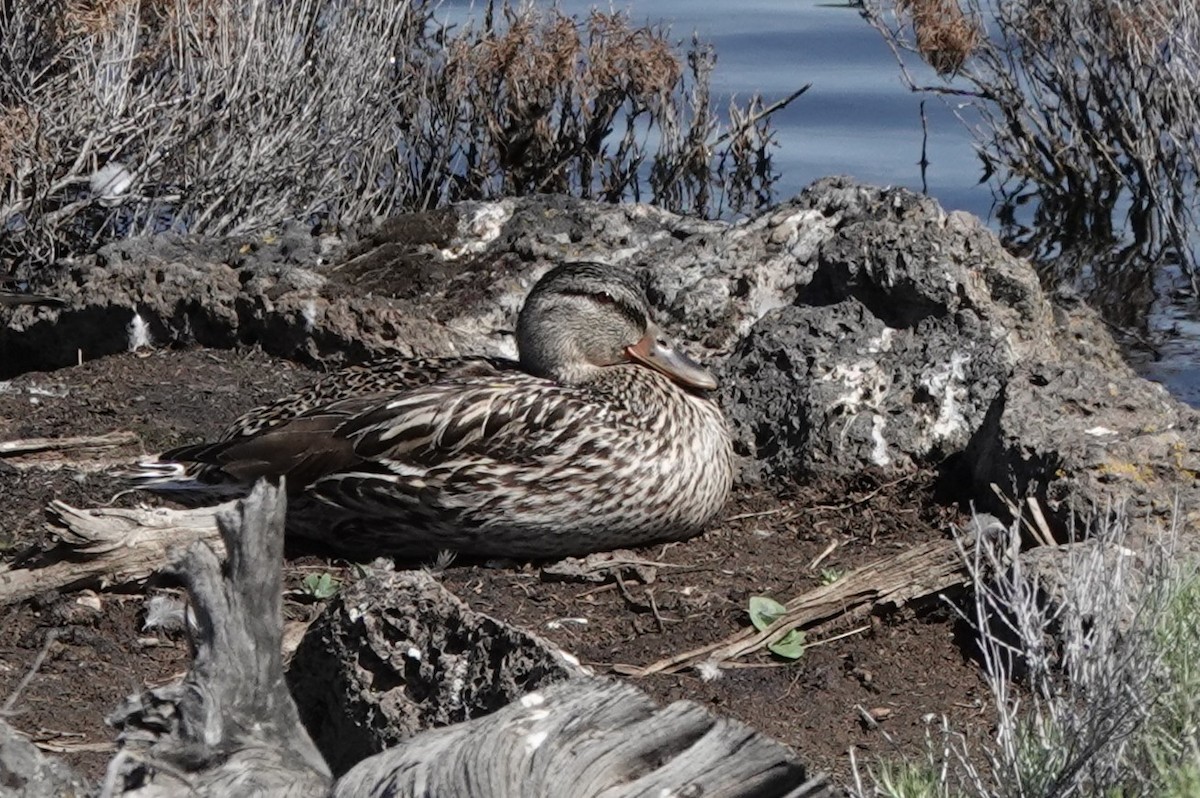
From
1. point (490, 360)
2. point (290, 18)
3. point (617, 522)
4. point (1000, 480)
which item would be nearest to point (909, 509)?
point (1000, 480)

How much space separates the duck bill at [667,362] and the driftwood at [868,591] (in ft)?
3.92

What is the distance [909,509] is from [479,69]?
649cm

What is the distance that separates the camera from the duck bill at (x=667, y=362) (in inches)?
262

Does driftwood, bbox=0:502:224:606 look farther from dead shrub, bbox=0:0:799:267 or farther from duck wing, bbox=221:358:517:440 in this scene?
dead shrub, bbox=0:0:799:267

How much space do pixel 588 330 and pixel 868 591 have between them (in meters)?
1.54

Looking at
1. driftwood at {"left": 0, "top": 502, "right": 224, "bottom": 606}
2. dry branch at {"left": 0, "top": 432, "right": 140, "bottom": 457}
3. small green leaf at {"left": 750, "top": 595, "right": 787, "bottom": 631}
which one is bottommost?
small green leaf at {"left": 750, "top": 595, "right": 787, "bottom": 631}

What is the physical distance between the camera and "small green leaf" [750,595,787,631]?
5516 millimetres

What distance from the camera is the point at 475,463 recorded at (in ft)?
20.0

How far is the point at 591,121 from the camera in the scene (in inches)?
496

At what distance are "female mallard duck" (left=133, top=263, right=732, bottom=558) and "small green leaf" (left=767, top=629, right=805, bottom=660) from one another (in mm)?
913

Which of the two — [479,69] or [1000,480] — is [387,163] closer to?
[479,69]

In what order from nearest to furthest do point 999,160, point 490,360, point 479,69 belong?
point 490,360 < point 479,69 < point 999,160

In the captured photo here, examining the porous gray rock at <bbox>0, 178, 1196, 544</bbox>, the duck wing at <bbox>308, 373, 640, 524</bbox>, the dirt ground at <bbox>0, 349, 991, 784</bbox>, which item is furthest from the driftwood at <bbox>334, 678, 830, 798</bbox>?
the porous gray rock at <bbox>0, 178, 1196, 544</bbox>

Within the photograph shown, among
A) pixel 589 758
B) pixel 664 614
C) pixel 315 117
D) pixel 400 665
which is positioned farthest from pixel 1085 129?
pixel 589 758
